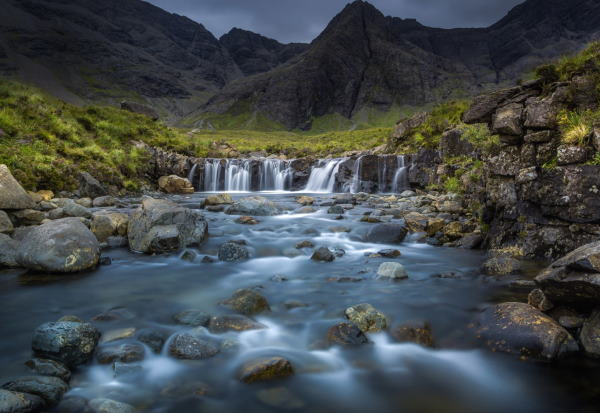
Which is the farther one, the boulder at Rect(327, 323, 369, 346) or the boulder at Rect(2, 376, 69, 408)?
the boulder at Rect(327, 323, 369, 346)

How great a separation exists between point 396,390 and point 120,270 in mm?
7176

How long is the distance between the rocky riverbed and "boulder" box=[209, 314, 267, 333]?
28 mm

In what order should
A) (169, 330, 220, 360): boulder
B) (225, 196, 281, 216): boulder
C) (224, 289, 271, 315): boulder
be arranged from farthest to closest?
(225, 196, 281, 216): boulder
(224, 289, 271, 315): boulder
(169, 330, 220, 360): boulder

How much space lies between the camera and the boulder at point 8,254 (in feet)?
27.0

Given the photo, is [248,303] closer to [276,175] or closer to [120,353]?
[120,353]

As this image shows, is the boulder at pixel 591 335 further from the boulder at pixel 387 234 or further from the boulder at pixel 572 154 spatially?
the boulder at pixel 387 234

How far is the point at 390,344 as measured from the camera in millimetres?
5434

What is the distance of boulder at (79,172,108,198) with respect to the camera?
59.3 ft

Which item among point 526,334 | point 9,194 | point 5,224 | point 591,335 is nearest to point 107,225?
point 5,224

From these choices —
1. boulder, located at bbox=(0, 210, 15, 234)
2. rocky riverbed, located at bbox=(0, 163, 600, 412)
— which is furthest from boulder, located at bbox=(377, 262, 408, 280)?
boulder, located at bbox=(0, 210, 15, 234)

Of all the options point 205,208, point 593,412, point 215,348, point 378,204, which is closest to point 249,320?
point 215,348

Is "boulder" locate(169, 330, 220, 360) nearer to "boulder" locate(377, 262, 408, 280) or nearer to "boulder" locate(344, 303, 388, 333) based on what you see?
"boulder" locate(344, 303, 388, 333)

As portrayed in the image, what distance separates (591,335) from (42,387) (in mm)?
6717

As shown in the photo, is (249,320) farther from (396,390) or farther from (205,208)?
(205,208)
